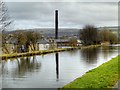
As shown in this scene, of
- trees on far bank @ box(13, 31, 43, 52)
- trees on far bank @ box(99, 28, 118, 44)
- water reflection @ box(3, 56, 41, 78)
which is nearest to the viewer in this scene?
water reflection @ box(3, 56, 41, 78)

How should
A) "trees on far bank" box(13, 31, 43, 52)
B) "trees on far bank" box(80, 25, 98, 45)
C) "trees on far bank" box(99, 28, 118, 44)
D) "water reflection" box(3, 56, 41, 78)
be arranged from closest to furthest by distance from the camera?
"water reflection" box(3, 56, 41, 78) → "trees on far bank" box(13, 31, 43, 52) → "trees on far bank" box(80, 25, 98, 45) → "trees on far bank" box(99, 28, 118, 44)

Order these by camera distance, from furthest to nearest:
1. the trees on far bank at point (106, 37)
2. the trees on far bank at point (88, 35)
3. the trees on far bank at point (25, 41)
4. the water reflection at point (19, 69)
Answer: the trees on far bank at point (106, 37) → the trees on far bank at point (88, 35) → the trees on far bank at point (25, 41) → the water reflection at point (19, 69)

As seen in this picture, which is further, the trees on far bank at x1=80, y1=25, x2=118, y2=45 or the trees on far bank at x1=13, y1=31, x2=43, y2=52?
the trees on far bank at x1=80, y1=25, x2=118, y2=45

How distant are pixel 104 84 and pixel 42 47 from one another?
199ft

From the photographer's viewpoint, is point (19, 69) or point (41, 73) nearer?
point (41, 73)

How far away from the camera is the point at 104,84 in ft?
47.5

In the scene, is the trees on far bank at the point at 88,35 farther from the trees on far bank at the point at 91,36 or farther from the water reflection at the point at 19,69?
the water reflection at the point at 19,69

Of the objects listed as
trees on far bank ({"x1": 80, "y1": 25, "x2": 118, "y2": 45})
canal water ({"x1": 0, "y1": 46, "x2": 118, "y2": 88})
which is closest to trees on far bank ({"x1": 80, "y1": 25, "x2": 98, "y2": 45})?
trees on far bank ({"x1": 80, "y1": 25, "x2": 118, "y2": 45})

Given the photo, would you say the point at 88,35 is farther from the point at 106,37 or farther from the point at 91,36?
the point at 106,37

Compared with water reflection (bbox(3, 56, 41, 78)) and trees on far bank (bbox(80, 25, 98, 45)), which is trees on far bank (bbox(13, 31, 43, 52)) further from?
trees on far bank (bbox(80, 25, 98, 45))

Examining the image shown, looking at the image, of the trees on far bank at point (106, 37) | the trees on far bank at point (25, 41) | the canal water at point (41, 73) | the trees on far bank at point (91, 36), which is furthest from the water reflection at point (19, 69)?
the trees on far bank at point (106, 37)

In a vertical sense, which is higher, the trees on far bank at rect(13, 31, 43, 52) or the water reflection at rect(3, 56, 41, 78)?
the trees on far bank at rect(13, 31, 43, 52)

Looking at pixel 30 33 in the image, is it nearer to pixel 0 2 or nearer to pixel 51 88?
pixel 0 2

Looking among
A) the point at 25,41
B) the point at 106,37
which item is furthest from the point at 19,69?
the point at 106,37
